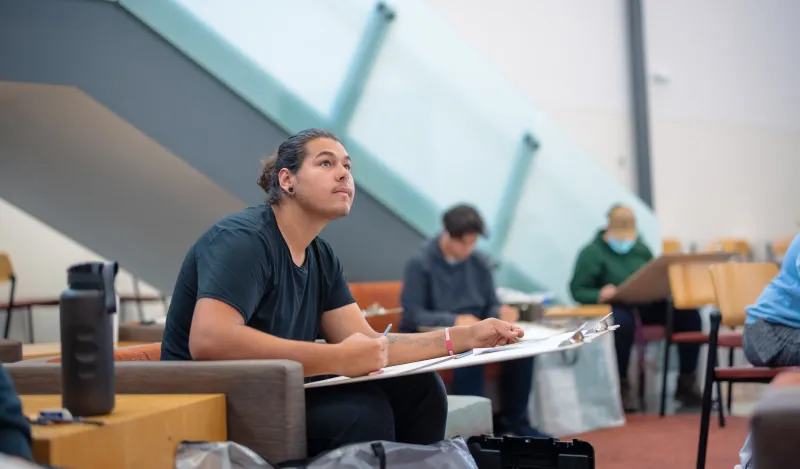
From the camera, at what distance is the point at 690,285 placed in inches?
173

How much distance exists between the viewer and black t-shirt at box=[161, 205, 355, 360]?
1.79 meters

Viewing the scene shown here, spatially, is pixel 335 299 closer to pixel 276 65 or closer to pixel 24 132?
pixel 276 65

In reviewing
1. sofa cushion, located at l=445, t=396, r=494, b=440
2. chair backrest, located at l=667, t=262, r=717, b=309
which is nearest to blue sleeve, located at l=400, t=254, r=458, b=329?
sofa cushion, located at l=445, t=396, r=494, b=440

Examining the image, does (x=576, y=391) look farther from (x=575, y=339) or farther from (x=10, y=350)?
(x=10, y=350)

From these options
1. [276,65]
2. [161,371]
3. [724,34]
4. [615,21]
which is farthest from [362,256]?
[724,34]

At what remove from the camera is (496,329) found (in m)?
2.06

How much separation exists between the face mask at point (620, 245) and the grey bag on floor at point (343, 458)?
3559 mm

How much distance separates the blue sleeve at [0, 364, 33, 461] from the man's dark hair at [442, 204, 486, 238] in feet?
8.92

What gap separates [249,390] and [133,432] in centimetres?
26

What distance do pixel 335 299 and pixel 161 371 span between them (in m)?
0.54

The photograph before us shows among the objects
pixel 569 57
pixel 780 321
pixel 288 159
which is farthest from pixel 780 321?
pixel 569 57

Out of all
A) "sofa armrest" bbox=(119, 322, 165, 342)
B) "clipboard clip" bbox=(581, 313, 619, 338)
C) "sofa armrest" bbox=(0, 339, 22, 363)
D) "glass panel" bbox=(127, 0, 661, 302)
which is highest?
"glass panel" bbox=(127, 0, 661, 302)

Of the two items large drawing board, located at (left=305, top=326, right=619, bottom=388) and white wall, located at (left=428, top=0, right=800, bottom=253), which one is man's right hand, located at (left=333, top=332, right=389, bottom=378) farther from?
white wall, located at (left=428, top=0, right=800, bottom=253)

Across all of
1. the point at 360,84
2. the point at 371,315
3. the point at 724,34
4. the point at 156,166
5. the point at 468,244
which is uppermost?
the point at 724,34
